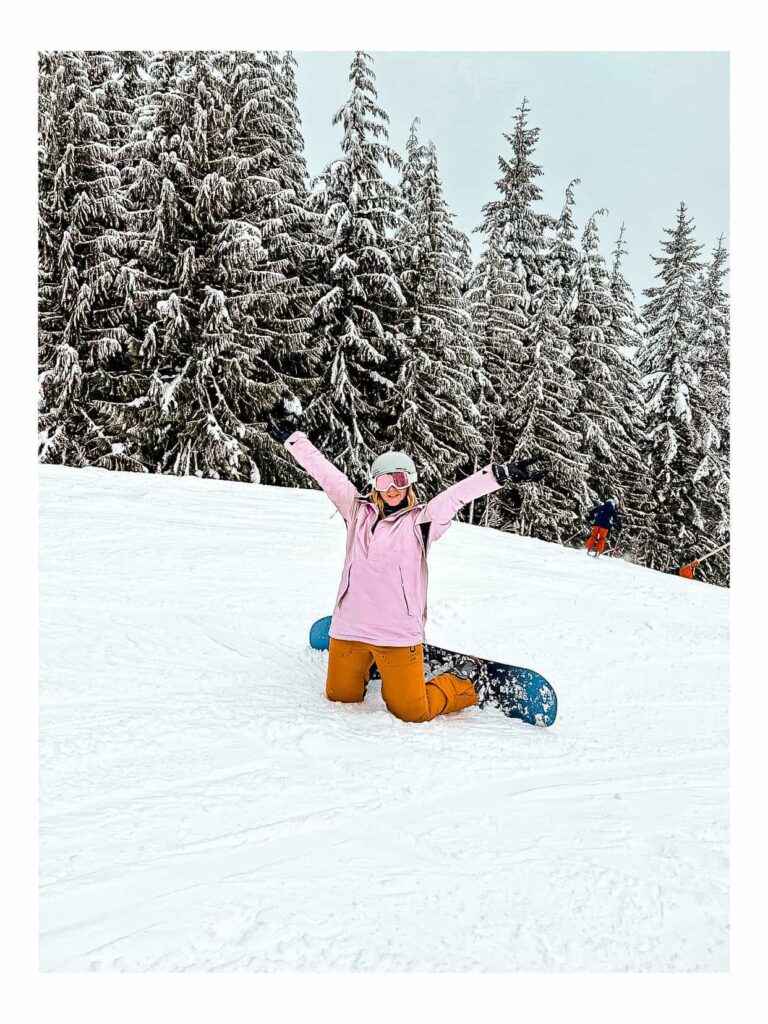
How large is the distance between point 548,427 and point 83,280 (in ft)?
39.9

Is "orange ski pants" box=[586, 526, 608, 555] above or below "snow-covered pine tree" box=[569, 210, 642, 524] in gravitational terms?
below

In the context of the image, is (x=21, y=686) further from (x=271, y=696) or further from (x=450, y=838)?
(x=450, y=838)

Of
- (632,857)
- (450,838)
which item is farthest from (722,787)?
(450,838)

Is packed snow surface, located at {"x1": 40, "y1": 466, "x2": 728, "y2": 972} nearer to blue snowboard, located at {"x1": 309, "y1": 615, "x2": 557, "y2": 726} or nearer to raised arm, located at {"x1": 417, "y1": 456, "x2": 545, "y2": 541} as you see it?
blue snowboard, located at {"x1": 309, "y1": 615, "x2": 557, "y2": 726}

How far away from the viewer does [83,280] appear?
1609 cm

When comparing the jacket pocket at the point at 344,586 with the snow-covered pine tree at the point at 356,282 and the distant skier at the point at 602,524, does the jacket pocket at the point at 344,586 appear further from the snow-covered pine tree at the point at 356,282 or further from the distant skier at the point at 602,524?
the snow-covered pine tree at the point at 356,282

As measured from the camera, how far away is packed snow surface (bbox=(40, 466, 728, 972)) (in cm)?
238

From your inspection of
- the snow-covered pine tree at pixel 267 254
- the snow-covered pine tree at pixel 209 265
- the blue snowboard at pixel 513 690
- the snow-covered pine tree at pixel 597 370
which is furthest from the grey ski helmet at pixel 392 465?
the snow-covered pine tree at pixel 597 370

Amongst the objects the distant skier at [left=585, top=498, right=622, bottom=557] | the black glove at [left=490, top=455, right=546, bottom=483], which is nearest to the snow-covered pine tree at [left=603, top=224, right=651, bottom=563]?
the distant skier at [left=585, top=498, right=622, bottom=557]

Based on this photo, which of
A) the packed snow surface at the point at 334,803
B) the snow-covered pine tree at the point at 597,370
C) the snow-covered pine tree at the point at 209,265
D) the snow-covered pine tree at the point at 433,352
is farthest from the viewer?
the snow-covered pine tree at the point at 597,370

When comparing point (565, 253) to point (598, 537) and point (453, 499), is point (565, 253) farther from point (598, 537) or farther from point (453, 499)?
point (453, 499)

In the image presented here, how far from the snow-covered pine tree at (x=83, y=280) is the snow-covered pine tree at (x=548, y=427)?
10.2 m

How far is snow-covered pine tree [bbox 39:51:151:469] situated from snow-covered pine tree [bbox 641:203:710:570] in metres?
15.4

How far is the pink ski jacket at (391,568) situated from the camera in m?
4.10
